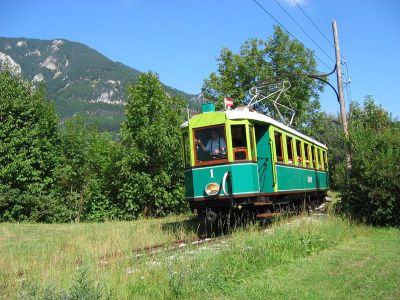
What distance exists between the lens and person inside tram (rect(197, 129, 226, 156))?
1222 cm

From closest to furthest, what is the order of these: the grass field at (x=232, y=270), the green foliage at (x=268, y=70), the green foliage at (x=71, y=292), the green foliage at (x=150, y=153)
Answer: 1. the green foliage at (x=71, y=292)
2. the grass field at (x=232, y=270)
3. the green foliage at (x=150, y=153)
4. the green foliage at (x=268, y=70)

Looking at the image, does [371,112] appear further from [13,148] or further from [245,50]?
[13,148]

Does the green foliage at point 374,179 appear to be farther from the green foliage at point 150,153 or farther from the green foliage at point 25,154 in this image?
the green foliage at point 25,154

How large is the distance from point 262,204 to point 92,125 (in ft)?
49.9

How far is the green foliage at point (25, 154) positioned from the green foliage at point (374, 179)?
13.8 meters

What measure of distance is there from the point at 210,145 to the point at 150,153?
9.48 meters

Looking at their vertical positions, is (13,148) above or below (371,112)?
below

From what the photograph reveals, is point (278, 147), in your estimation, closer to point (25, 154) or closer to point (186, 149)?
point (186, 149)

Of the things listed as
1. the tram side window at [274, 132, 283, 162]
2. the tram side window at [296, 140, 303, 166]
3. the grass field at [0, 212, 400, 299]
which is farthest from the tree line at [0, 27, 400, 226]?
the grass field at [0, 212, 400, 299]

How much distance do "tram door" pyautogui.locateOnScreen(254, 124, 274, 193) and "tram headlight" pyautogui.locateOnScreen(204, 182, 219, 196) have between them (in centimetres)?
131

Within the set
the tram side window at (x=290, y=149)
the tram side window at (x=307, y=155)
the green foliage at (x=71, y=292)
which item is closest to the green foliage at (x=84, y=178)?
the tram side window at (x=307, y=155)

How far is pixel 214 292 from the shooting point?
6465mm

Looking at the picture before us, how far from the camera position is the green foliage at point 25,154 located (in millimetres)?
21109

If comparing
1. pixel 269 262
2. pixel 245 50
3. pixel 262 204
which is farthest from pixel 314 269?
pixel 245 50
